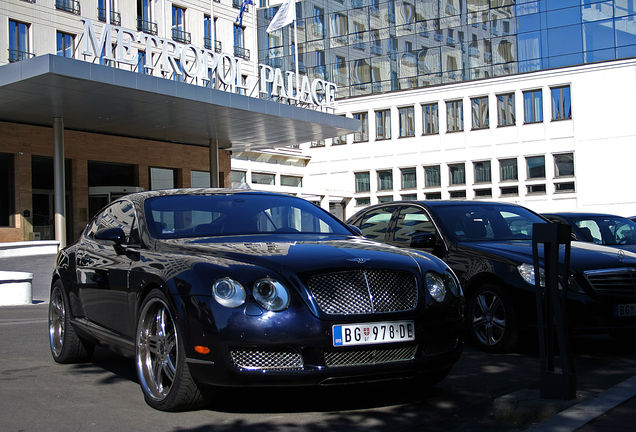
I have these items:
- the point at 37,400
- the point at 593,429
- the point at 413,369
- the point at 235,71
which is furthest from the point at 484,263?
the point at 235,71

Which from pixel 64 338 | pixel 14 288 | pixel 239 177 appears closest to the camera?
pixel 64 338

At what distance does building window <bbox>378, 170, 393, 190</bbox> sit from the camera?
51031 millimetres

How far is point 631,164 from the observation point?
139 ft

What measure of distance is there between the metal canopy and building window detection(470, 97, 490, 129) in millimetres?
20356

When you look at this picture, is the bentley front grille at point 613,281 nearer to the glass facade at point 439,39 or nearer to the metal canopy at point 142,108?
the metal canopy at point 142,108

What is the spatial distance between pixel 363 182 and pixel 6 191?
31.0m

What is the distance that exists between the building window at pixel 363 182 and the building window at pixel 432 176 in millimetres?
4542

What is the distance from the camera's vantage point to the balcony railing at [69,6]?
33.8 m

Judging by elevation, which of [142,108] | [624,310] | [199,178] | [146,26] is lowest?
[624,310]

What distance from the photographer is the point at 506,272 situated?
269 inches

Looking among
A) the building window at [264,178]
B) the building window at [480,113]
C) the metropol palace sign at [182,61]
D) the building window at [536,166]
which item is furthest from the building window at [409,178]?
the metropol palace sign at [182,61]

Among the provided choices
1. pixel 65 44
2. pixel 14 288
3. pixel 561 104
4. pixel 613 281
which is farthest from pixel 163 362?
pixel 561 104

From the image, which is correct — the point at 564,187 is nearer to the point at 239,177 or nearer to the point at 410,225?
the point at 239,177

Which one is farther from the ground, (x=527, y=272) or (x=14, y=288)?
(x=527, y=272)
